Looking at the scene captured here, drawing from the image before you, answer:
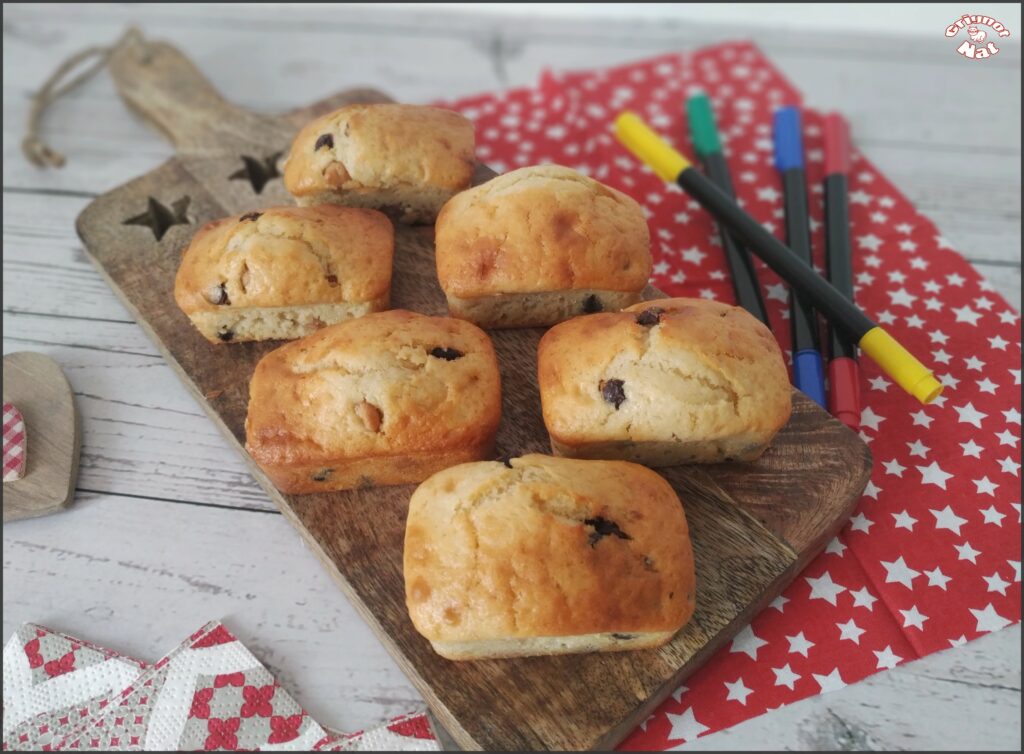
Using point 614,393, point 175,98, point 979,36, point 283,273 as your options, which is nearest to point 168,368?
point 283,273

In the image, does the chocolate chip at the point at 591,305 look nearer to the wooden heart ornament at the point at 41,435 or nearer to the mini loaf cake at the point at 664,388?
the mini loaf cake at the point at 664,388

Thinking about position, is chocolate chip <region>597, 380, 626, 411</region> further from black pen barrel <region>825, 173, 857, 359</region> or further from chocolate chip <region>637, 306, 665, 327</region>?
black pen barrel <region>825, 173, 857, 359</region>

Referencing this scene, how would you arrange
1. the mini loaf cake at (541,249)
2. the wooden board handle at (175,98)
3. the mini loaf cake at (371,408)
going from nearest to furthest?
the mini loaf cake at (371,408) < the mini loaf cake at (541,249) < the wooden board handle at (175,98)

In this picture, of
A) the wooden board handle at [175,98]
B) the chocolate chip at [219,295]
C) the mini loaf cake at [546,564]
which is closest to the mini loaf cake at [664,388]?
the mini loaf cake at [546,564]

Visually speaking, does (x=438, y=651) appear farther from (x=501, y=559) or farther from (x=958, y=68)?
(x=958, y=68)

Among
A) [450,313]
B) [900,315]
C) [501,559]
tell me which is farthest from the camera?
[900,315]

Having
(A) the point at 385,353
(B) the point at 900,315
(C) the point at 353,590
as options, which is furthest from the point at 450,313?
(B) the point at 900,315
